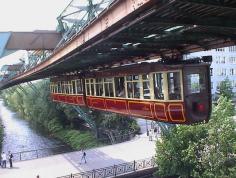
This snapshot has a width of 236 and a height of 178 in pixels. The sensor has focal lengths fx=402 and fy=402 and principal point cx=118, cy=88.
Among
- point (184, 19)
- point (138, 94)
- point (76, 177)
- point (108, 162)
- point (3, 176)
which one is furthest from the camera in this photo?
point (108, 162)

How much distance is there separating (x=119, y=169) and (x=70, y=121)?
25.3m

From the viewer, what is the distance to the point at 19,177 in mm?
23734

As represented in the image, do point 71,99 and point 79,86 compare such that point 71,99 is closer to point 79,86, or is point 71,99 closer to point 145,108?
point 79,86

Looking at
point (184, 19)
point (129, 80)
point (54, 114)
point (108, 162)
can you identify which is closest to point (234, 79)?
point (54, 114)

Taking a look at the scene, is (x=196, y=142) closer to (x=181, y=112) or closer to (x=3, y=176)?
(x=181, y=112)

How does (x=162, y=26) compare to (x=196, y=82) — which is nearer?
(x=162, y=26)

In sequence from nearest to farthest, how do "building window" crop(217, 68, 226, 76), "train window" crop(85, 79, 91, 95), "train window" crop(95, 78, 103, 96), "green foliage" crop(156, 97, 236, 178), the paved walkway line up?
"train window" crop(95, 78, 103, 96), "green foliage" crop(156, 97, 236, 178), "train window" crop(85, 79, 91, 95), the paved walkway, "building window" crop(217, 68, 226, 76)

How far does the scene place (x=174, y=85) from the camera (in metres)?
12.8

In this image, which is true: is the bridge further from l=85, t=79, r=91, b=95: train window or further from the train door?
l=85, t=79, r=91, b=95: train window

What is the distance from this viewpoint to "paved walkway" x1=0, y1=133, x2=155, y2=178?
24.7 m

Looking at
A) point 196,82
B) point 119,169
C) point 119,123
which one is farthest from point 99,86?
point 119,123

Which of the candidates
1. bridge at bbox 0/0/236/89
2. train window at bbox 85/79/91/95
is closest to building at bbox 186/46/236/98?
train window at bbox 85/79/91/95

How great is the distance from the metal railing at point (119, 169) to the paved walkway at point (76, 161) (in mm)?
1653

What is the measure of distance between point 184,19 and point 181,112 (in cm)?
412
